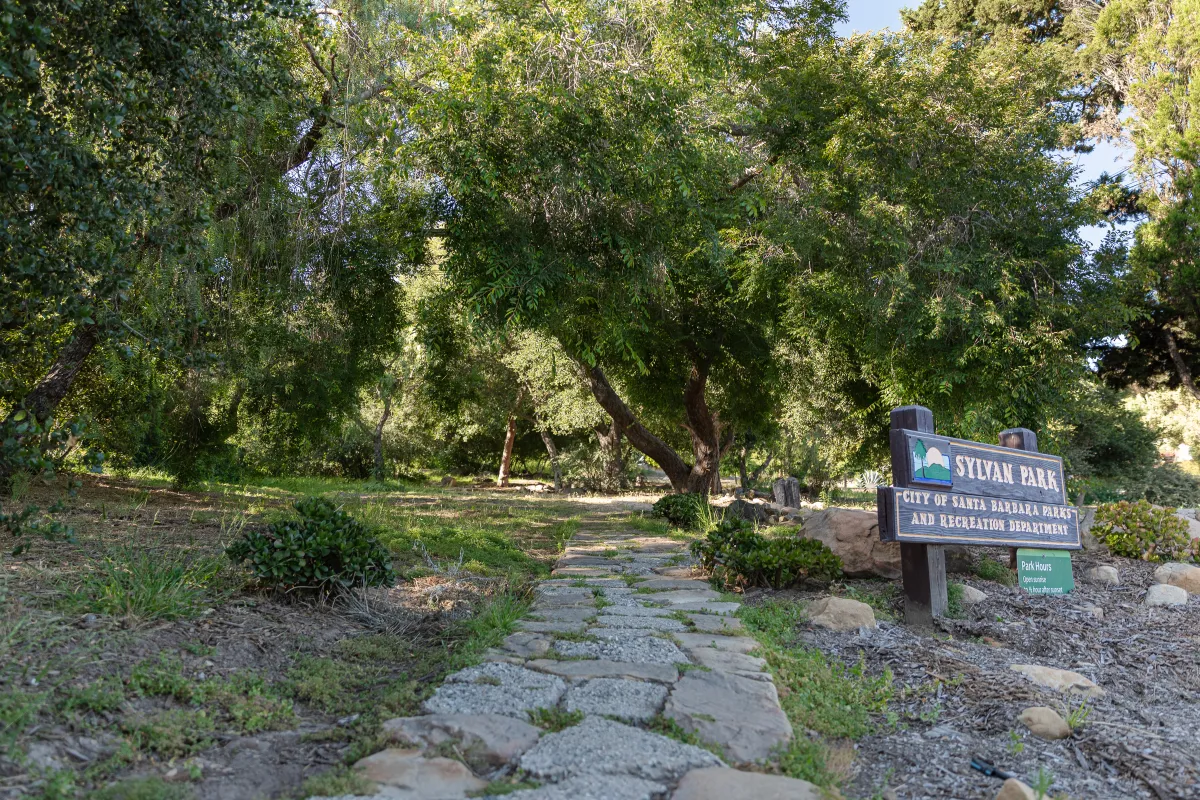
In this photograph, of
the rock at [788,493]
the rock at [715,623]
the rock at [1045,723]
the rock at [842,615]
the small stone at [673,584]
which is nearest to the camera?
the rock at [1045,723]

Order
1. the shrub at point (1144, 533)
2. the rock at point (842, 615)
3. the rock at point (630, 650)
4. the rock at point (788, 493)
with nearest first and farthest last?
the rock at point (630, 650) → the rock at point (842, 615) → the shrub at point (1144, 533) → the rock at point (788, 493)

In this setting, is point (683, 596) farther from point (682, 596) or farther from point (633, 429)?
point (633, 429)

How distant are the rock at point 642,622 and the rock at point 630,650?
0.94ft

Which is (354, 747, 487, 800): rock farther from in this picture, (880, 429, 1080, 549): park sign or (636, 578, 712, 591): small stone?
(880, 429, 1080, 549): park sign

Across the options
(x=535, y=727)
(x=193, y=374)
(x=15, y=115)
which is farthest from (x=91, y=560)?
(x=193, y=374)

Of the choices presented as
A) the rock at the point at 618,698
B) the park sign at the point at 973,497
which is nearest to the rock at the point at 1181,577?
the park sign at the point at 973,497

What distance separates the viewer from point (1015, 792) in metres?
2.46

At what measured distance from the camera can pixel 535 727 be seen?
277cm

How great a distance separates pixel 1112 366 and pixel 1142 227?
10.8 feet

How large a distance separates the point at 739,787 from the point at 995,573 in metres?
5.39

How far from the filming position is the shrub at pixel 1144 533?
793 centimetres

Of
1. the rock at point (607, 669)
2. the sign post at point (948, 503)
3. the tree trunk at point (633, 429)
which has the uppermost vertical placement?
the tree trunk at point (633, 429)

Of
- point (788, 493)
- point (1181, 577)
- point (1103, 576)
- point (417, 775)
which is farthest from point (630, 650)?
point (788, 493)

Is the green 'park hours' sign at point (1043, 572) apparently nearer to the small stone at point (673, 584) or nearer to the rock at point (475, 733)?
the small stone at point (673, 584)
